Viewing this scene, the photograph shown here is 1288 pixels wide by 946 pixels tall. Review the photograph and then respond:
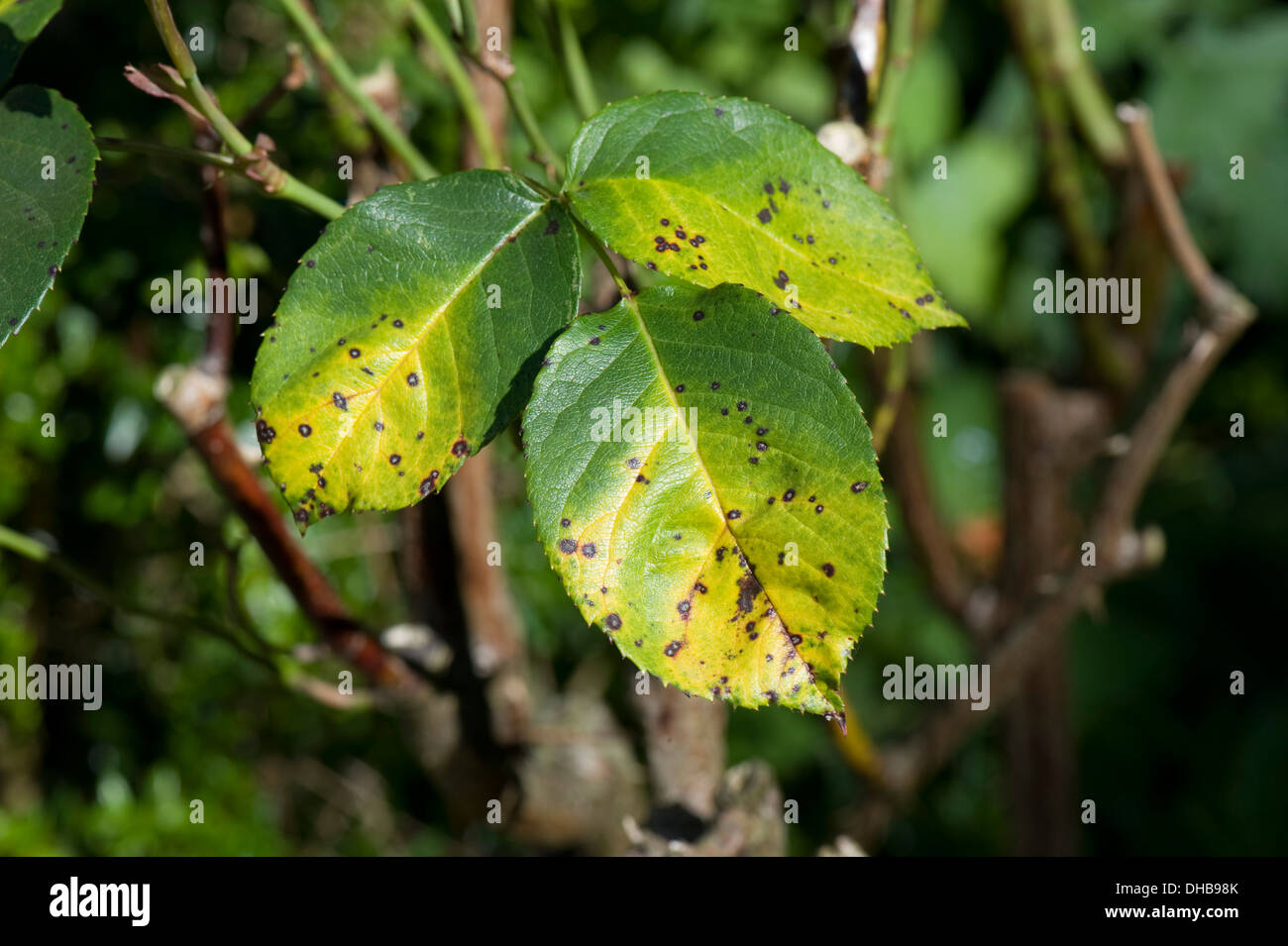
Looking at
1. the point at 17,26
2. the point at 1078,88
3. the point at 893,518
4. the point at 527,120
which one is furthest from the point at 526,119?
the point at 893,518

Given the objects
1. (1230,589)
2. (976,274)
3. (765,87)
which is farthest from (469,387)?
(1230,589)

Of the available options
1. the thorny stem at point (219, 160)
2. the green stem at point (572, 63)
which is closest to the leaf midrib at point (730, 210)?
the thorny stem at point (219, 160)

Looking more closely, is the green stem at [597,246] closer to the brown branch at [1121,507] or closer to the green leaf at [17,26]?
→ the green leaf at [17,26]

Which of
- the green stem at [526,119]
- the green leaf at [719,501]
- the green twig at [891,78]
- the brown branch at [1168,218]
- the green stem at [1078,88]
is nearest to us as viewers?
the green leaf at [719,501]

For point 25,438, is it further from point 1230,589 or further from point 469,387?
point 1230,589

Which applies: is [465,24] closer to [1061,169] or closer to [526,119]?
[526,119]

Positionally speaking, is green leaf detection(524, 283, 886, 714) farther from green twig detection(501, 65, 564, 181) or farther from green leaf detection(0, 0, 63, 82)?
green leaf detection(0, 0, 63, 82)
